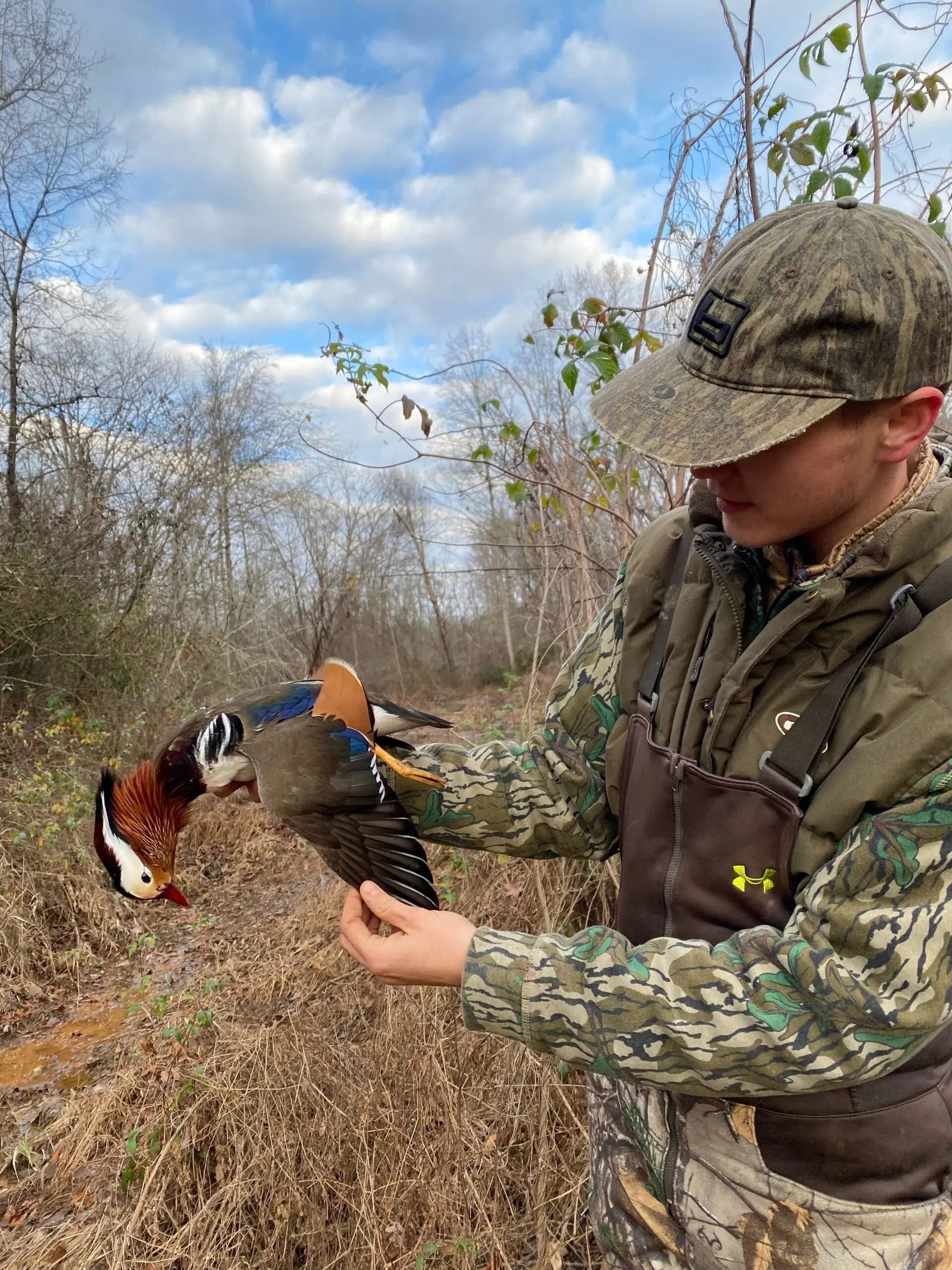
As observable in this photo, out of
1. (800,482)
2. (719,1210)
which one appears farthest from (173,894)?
(800,482)

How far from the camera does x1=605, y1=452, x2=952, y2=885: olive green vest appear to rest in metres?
1.10

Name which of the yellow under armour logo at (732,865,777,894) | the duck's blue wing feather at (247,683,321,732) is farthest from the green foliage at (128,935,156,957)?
the yellow under armour logo at (732,865,777,894)

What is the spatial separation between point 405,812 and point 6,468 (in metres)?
9.65

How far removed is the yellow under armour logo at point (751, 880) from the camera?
1.25 m

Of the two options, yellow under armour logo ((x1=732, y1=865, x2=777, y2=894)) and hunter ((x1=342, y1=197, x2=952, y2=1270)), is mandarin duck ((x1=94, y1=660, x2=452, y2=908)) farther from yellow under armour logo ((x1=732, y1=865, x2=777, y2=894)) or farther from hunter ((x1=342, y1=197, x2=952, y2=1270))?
yellow under armour logo ((x1=732, y1=865, x2=777, y2=894))

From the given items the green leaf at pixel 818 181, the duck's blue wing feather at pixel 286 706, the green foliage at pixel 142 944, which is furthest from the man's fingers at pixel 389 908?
the green foliage at pixel 142 944

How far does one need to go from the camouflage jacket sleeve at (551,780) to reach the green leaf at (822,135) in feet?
6.17

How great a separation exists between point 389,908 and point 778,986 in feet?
2.53

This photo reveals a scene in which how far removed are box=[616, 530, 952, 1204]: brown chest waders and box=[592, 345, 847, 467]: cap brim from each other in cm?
35

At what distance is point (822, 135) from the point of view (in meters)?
2.46

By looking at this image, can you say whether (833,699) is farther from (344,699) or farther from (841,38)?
(841,38)

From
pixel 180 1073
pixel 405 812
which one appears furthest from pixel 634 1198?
pixel 180 1073

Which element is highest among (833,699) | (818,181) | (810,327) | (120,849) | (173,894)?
(818,181)

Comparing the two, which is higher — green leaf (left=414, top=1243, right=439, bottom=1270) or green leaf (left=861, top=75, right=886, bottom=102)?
green leaf (left=861, top=75, right=886, bottom=102)
